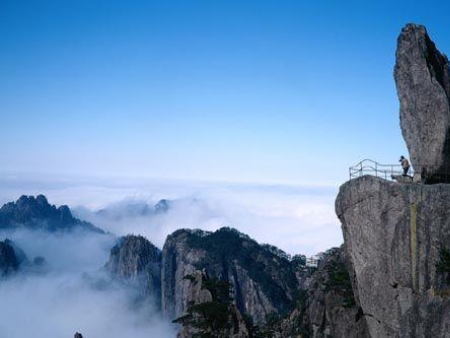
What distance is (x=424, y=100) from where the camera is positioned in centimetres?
3853

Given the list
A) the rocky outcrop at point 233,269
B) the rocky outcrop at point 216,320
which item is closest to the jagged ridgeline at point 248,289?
the rocky outcrop at point 233,269

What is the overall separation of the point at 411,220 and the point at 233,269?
134 metres

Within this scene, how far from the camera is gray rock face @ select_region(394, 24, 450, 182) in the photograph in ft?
121

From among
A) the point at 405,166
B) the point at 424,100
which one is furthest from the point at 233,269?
the point at 424,100

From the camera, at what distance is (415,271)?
3453cm

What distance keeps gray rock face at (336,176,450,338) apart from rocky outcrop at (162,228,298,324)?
349 ft

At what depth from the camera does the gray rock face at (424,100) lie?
1455 inches

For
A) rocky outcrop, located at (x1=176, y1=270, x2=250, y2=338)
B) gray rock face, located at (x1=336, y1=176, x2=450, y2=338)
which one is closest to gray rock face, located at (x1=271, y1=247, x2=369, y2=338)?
gray rock face, located at (x1=336, y1=176, x2=450, y2=338)

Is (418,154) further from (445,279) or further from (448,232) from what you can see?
(445,279)

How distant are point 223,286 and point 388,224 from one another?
39.4 meters

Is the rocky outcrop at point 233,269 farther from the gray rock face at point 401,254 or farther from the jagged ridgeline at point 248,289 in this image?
the gray rock face at point 401,254

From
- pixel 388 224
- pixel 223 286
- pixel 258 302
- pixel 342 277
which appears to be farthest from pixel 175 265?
pixel 388 224

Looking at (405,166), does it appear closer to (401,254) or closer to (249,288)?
(401,254)

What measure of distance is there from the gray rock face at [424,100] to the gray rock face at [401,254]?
3868 mm
